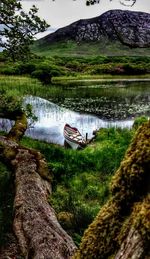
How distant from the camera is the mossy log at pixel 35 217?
6.92 metres

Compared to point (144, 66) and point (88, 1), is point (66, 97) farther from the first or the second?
point (144, 66)

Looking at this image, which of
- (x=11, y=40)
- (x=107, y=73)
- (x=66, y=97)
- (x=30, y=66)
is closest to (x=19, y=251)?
(x=11, y=40)

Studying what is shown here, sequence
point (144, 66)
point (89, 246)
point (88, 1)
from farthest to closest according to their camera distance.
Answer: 1. point (144, 66)
2. point (88, 1)
3. point (89, 246)

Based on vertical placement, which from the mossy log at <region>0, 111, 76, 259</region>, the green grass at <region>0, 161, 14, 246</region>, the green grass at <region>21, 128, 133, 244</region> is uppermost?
A: the mossy log at <region>0, 111, 76, 259</region>

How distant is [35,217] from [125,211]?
5339 millimetres

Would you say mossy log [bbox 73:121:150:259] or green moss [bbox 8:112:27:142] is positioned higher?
mossy log [bbox 73:121:150:259]

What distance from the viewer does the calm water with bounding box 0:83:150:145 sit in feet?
94.2

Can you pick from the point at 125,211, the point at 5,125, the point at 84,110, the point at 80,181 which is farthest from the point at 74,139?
the point at 125,211

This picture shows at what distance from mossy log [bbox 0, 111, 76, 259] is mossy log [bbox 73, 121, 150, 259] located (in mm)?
3765

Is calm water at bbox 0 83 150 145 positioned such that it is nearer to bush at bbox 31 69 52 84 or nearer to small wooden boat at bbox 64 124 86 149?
small wooden boat at bbox 64 124 86 149

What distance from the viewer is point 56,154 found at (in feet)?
50.9

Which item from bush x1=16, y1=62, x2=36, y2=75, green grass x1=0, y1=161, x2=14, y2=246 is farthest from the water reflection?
bush x1=16, y1=62, x2=36, y2=75

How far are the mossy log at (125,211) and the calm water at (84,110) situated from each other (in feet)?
68.4

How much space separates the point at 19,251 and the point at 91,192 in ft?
16.2
